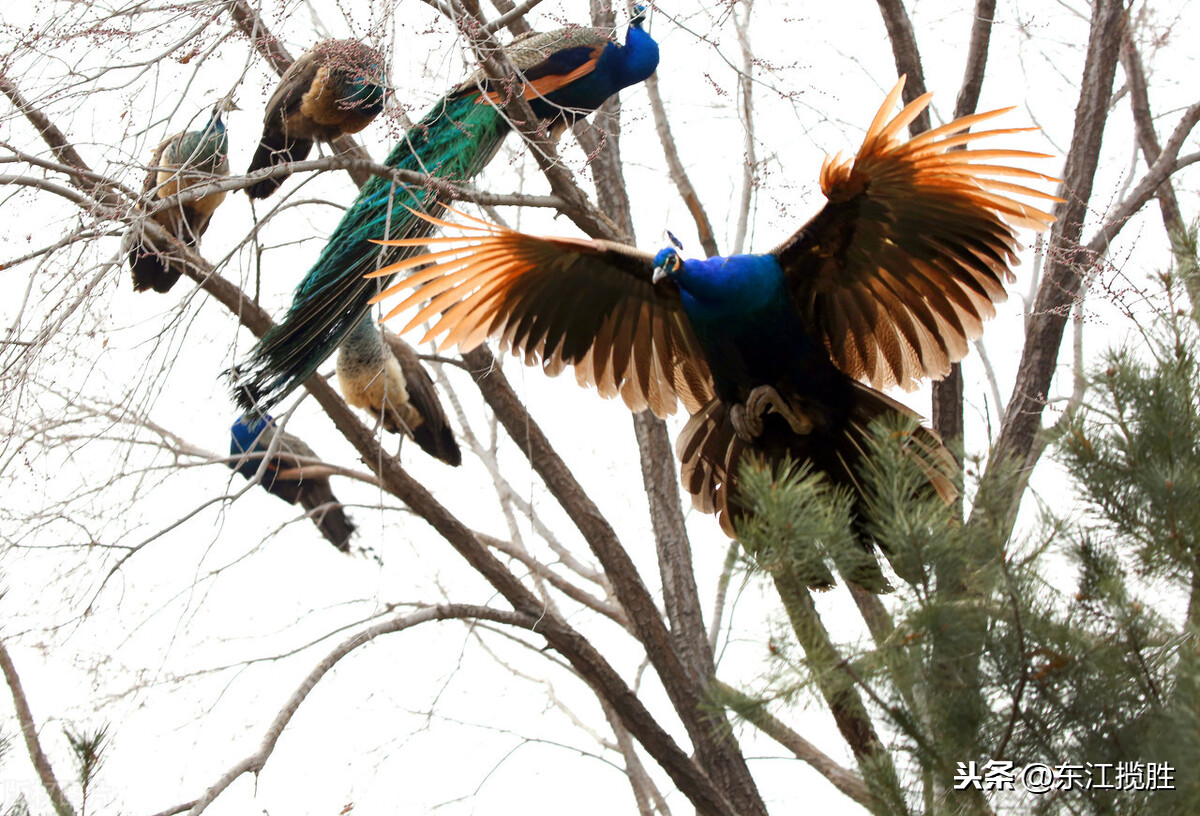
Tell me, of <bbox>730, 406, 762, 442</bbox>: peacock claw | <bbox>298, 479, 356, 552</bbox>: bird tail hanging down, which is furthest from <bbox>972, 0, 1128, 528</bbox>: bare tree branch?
<bbox>298, 479, 356, 552</bbox>: bird tail hanging down

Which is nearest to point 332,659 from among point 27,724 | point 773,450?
point 27,724

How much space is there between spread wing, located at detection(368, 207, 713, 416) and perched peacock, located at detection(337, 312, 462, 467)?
1560 mm

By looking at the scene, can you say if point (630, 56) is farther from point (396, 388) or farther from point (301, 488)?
point (301, 488)

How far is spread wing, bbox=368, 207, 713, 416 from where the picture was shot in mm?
3215

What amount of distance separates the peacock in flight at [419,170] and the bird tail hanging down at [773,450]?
109 centimetres

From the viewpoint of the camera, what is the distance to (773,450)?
3.34 metres

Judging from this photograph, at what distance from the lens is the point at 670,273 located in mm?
3076

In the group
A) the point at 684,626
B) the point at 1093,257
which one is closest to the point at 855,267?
the point at 1093,257

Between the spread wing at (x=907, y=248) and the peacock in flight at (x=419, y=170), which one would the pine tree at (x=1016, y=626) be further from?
the peacock in flight at (x=419, y=170)

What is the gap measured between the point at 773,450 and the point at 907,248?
72cm

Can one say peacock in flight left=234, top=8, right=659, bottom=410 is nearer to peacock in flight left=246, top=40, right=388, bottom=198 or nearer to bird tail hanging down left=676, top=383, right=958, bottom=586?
peacock in flight left=246, top=40, right=388, bottom=198

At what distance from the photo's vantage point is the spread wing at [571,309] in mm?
3215

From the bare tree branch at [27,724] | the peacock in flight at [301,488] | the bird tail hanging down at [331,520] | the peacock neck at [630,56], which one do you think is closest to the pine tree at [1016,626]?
the bare tree branch at [27,724]

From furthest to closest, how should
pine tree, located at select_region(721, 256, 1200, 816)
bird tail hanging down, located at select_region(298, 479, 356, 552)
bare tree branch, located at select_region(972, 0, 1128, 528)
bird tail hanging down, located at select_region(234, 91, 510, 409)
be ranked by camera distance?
bird tail hanging down, located at select_region(298, 479, 356, 552), bare tree branch, located at select_region(972, 0, 1128, 528), bird tail hanging down, located at select_region(234, 91, 510, 409), pine tree, located at select_region(721, 256, 1200, 816)
